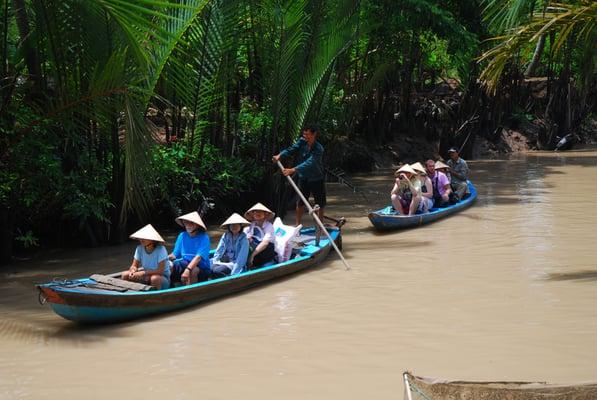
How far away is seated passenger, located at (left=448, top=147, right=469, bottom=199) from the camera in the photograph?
14.9 metres

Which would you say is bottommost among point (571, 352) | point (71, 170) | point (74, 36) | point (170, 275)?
point (571, 352)

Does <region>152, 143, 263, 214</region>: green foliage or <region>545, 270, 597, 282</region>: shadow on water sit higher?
<region>152, 143, 263, 214</region>: green foliage

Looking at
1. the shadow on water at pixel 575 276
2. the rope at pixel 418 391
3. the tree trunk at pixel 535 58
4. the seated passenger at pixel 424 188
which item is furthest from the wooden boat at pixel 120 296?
the tree trunk at pixel 535 58

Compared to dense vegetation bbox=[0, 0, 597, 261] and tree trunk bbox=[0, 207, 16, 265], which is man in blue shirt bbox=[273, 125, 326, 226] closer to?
dense vegetation bbox=[0, 0, 597, 261]

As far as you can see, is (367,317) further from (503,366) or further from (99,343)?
(99,343)

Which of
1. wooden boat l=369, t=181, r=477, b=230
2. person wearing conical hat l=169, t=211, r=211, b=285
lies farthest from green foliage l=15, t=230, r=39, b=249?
wooden boat l=369, t=181, r=477, b=230

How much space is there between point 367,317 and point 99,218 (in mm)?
4225

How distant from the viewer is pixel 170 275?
323 inches

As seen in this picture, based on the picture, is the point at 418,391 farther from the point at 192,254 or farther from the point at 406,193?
the point at 406,193

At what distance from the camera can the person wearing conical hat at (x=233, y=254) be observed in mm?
8781

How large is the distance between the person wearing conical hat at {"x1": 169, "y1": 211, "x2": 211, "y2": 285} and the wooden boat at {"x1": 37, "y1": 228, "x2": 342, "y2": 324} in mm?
224

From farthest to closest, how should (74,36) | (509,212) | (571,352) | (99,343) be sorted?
(509,212)
(74,36)
(99,343)
(571,352)

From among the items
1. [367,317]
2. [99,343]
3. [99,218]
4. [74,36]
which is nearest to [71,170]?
[99,218]

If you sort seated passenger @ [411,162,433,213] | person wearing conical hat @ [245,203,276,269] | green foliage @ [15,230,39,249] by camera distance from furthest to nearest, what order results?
1. seated passenger @ [411,162,433,213]
2. green foliage @ [15,230,39,249]
3. person wearing conical hat @ [245,203,276,269]
